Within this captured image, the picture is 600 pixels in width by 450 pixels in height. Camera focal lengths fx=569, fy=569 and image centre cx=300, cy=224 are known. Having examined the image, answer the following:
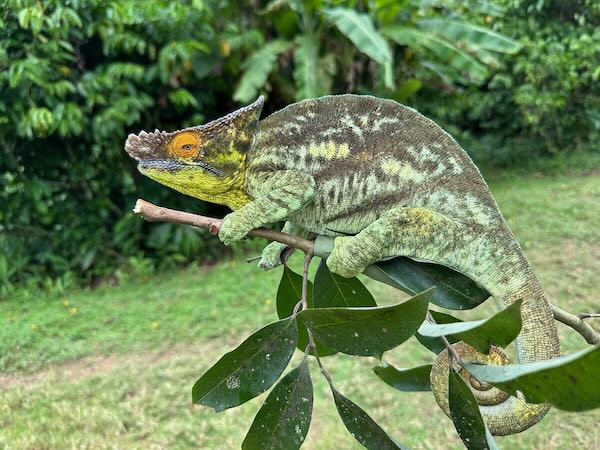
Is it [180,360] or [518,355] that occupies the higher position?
[518,355]

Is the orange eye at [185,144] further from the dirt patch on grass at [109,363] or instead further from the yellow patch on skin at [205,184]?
the dirt patch on grass at [109,363]

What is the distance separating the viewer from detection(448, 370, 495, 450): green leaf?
2.35 ft

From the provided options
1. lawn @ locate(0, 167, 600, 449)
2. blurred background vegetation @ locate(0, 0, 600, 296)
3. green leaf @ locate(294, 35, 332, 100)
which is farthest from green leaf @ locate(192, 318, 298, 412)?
green leaf @ locate(294, 35, 332, 100)

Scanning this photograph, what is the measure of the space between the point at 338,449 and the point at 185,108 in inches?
118

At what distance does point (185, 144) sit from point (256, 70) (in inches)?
144

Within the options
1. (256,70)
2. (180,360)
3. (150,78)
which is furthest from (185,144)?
(256,70)

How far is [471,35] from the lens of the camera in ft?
17.2

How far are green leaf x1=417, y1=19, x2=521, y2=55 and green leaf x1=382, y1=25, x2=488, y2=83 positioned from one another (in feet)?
0.30

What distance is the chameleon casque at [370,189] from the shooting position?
84cm

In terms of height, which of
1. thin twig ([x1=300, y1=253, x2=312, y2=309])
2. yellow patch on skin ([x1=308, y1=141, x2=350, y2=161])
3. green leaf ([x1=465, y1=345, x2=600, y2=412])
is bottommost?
thin twig ([x1=300, y1=253, x2=312, y2=309])

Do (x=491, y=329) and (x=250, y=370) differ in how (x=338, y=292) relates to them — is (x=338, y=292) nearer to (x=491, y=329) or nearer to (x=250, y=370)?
(x=250, y=370)

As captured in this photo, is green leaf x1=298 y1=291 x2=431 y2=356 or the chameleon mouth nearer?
green leaf x1=298 y1=291 x2=431 y2=356

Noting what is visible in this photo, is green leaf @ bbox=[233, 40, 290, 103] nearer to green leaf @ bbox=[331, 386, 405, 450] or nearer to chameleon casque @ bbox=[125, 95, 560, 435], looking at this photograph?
chameleon casque @ bbox=[125, 95, 560, 435]

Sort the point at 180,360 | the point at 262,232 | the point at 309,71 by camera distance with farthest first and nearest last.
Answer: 1. the point at 309,71
2. the point at 180,360
3. the point at 262,232
